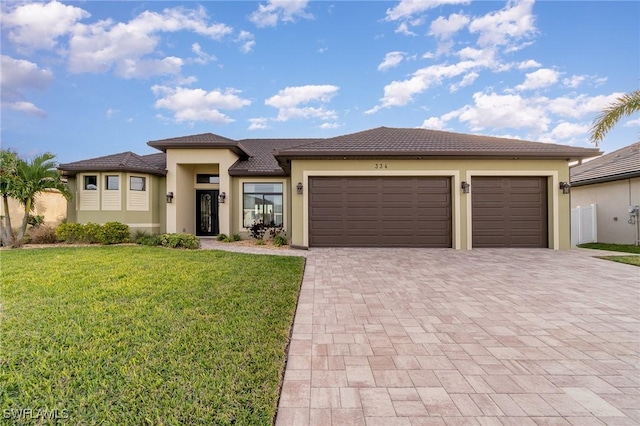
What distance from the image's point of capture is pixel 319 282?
5438 mm

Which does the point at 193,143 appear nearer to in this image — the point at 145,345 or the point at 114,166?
the point at 114,166

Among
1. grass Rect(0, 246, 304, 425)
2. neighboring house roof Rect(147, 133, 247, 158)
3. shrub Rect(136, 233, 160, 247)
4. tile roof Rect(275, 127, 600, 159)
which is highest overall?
neighboring house roof Rect(147, 133, 247, 158)

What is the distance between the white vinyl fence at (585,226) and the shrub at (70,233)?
2040cm

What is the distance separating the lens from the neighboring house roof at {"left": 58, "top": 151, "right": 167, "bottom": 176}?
35.7ft

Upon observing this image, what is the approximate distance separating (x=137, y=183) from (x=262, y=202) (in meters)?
5.30

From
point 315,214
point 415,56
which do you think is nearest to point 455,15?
point 415,56

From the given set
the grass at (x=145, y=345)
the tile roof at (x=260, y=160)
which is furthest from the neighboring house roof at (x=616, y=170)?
the grass at (x=145, y=345)

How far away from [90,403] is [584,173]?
1894 cm

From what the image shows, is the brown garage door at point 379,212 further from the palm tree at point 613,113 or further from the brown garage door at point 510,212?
the palm tree at point 613,113

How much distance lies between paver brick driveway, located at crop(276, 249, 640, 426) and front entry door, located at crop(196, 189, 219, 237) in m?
9.45

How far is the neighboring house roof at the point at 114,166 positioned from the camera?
10.9 m

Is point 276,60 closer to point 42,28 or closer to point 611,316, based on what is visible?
point 42,28

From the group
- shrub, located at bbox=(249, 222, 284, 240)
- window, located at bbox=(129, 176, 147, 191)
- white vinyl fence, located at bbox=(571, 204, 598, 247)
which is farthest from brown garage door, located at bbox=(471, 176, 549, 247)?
window, located at bbox=(129, 176, 147, 191)

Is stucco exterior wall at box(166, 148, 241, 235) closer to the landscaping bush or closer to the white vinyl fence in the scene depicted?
the landscaping bush
